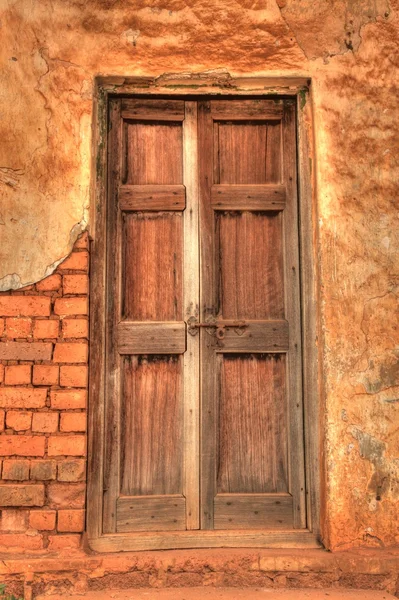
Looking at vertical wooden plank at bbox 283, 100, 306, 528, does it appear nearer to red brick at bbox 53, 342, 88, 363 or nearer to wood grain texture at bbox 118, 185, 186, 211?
wood grain texture at bbox 118, 185, 186, 211

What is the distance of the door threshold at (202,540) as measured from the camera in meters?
3.11

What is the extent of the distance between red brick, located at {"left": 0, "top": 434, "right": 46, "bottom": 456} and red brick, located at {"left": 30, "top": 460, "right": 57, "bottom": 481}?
0.05m

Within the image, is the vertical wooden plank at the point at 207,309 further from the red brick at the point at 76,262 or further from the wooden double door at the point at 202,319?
the red brick at the point at 76,262

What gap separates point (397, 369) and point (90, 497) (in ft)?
5.40

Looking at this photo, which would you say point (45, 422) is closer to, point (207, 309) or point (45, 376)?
point (45, 376)

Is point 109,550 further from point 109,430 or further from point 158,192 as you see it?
point 158,192

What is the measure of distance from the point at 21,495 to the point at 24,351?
679mm

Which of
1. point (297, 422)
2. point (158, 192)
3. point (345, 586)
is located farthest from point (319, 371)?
point (158, 192)

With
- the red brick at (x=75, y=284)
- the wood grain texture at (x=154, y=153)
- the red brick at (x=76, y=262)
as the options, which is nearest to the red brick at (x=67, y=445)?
the red brick at (x=75, y=284)

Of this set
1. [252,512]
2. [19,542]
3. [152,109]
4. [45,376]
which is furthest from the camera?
[152,109]

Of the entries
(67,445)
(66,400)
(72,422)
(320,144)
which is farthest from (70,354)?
(320,144)

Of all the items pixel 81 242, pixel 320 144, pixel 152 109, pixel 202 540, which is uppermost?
pixel 152 109

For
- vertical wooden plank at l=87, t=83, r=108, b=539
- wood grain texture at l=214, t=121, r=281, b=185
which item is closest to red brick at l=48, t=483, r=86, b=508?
vertical wooden plank at l=87, t=83, r=108, b=539

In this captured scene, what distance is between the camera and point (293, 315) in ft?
10.9
